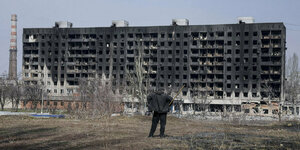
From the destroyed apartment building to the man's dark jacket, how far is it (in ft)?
245

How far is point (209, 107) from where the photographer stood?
334 ft

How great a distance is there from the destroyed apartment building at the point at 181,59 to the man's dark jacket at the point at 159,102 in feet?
245

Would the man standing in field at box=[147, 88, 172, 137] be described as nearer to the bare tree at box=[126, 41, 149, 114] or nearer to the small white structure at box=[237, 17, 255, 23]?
the bare tree at box=[126, 41, 149, 114]

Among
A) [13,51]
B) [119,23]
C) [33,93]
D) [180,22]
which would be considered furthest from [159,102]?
[13,51]

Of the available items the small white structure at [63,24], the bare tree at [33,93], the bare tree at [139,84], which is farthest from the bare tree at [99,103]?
the small white structure at [63,24]

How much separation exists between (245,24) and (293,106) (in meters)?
22.2

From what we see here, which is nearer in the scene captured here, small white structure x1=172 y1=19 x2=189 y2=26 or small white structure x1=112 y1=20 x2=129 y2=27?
small white structure x1=172 y1=19 x2=189 y2=26

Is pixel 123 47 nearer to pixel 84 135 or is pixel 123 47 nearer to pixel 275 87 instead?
pixel 275 87

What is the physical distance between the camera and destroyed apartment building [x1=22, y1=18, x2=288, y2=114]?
330 feet

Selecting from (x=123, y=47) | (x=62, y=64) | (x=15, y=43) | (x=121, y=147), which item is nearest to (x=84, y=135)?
(x=121, y=147)

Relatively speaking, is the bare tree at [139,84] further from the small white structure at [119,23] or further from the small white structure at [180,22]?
the small white structure at [119,23]

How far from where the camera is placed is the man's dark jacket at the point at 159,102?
59.7ft

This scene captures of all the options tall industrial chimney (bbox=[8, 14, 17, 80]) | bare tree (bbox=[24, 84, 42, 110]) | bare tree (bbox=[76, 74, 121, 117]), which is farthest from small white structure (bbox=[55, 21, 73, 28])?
bare tree (bbox=[76, 74, 121, 117])

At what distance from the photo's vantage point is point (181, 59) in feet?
353
